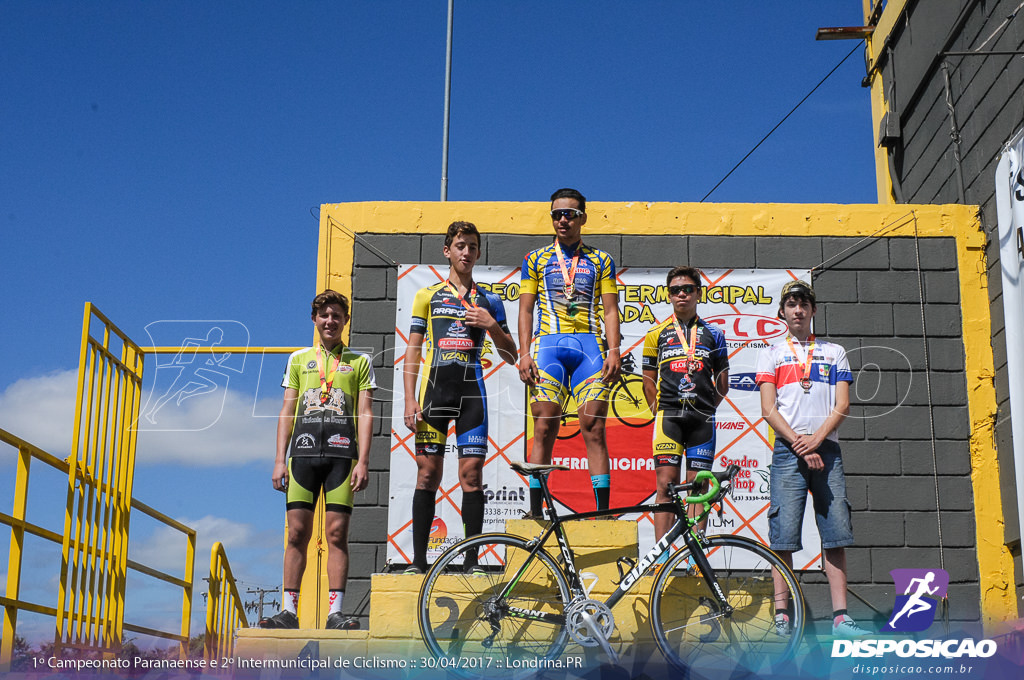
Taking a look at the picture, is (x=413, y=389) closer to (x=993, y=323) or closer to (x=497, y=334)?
(x=497, y=334)

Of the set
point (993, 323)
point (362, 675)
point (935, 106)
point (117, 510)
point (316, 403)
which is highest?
point (935, 106)

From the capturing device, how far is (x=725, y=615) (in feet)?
17.9

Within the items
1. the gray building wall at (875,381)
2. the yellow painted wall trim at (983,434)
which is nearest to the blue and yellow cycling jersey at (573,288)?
the gray building wall at (875,381)

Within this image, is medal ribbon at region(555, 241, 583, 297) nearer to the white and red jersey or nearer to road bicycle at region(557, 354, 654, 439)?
the white and red jersey

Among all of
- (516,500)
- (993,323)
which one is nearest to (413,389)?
(516,500)

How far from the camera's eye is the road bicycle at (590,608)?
5.39 meters

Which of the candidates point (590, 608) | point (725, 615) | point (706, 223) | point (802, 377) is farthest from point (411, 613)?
point (706, 223)

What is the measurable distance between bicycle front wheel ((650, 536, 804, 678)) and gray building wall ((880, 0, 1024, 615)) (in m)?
3.29

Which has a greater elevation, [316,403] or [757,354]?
[757,354]

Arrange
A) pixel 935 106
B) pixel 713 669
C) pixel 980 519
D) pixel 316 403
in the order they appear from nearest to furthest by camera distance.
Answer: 1. pixel 713 669
2. pixel 316 403
3. pixel 980 519
4. pixel 935 106

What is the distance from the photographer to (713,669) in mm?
5418

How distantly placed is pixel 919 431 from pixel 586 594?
158 inches

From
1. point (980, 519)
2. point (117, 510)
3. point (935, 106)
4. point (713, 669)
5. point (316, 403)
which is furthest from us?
point (935, 106)

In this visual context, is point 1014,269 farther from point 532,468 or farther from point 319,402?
point 319,402
